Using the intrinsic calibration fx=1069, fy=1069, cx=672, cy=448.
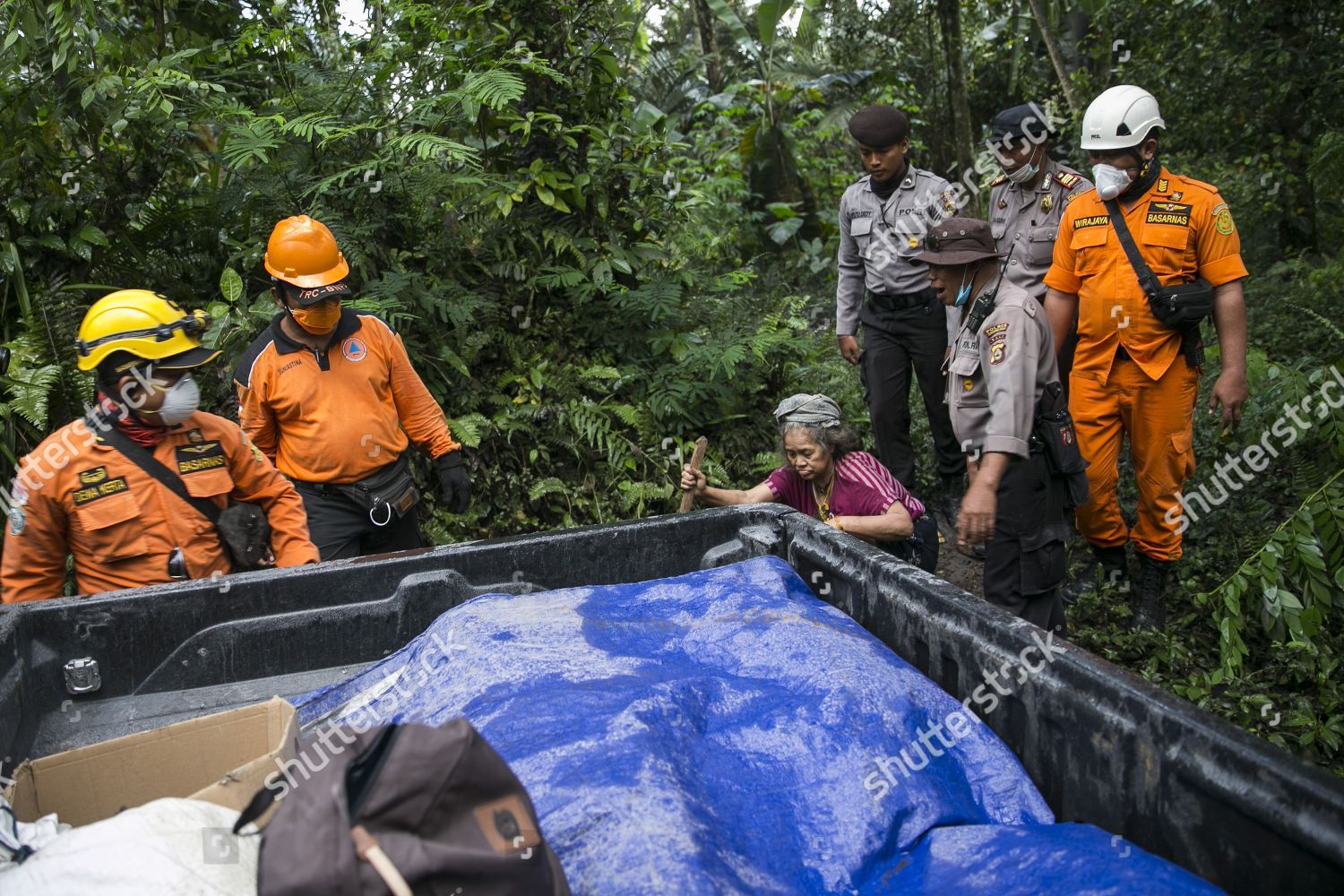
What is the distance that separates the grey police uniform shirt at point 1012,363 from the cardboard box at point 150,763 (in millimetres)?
2446

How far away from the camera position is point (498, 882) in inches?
59.1

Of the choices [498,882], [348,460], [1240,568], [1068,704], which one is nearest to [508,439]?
[348,460]

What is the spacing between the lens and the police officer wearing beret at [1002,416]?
3.63 meters

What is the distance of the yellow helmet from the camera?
10.3ft

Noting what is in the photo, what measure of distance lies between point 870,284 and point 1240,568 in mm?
2359

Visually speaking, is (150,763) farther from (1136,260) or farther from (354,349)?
(1136,260)

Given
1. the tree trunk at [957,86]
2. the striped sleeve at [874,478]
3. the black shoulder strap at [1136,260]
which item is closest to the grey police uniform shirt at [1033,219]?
the black shoulder strap at [1136,260]

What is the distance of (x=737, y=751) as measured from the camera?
7.22 ft

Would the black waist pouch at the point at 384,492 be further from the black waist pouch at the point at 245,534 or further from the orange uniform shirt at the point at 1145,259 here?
the orange uniform shirt at the point at 1145,259

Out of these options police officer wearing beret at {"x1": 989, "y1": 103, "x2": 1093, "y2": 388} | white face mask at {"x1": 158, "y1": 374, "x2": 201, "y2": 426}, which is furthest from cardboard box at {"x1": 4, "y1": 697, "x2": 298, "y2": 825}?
police officer wearing beret at {"x1": 989, "y1": 103, "x2": 1093, "y2": 388}

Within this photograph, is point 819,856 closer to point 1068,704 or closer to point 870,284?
point 1068,704

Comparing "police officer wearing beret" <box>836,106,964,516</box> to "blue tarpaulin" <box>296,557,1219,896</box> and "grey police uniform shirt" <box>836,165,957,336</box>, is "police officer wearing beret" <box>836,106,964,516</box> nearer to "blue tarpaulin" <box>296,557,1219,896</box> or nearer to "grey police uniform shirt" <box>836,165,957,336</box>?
"grey police uniform shirt" <box>836,165,957,336</box>

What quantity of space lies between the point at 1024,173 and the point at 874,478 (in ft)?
6.32

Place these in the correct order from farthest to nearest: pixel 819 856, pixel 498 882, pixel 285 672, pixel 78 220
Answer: pixel 78 220
pixel 285 672
pixel 819 856
pixel 498 882
